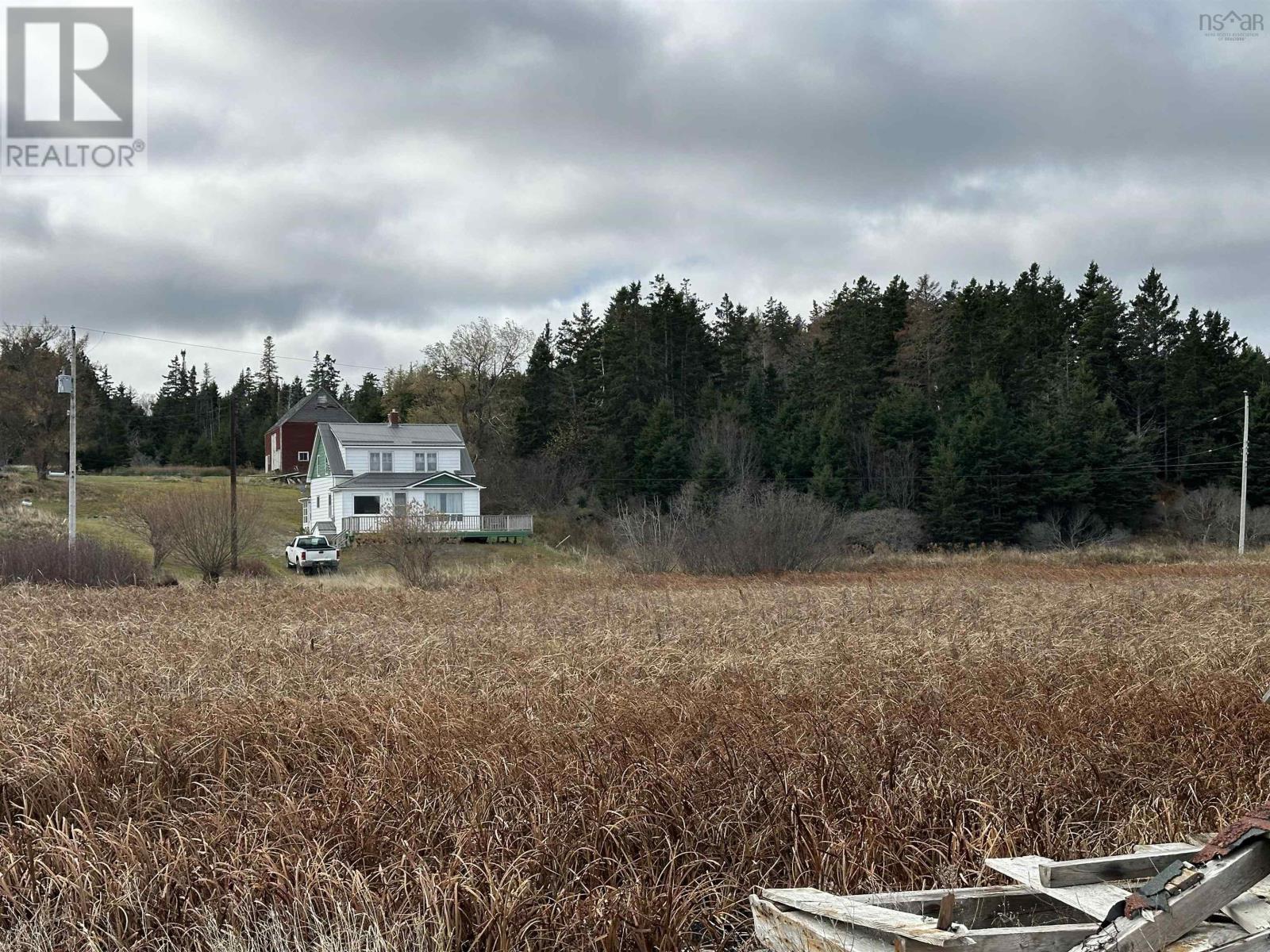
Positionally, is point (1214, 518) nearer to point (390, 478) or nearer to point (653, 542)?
point (653, 542)

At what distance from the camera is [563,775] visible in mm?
5598

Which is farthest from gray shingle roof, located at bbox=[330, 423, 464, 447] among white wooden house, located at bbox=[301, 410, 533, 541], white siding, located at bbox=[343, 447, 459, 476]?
white siding, located at bbox=[343, 447, 459, 476]

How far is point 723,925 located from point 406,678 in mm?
4778

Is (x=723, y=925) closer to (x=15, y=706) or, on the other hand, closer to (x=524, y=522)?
(x=15, y=706)

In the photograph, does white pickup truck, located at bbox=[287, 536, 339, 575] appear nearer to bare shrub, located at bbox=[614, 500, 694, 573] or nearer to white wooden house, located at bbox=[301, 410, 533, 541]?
white wooden house, located at bbox=[301, 410, 533, 541]

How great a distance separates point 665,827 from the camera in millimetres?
5086

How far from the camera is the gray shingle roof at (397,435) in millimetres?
47725

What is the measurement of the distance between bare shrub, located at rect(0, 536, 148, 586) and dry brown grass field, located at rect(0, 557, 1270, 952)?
1492 centimetres

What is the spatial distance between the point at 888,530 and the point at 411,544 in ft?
80.8

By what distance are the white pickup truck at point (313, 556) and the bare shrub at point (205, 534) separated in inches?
177

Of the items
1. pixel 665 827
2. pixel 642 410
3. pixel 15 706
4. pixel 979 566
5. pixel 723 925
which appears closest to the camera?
pixel 723 925

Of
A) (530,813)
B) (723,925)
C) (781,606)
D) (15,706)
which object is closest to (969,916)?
(723,925)

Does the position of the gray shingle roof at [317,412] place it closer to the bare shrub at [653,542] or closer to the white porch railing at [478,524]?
the white porch railing at [478,524]

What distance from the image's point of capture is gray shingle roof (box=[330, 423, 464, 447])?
47.7 m
